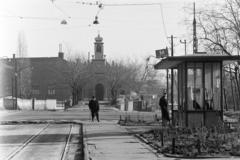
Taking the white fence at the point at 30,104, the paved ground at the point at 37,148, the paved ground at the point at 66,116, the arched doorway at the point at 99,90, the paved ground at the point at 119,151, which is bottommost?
the paved ground at the point at 37,148

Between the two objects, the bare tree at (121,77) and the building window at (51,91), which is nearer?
the bare tree at (121,77)

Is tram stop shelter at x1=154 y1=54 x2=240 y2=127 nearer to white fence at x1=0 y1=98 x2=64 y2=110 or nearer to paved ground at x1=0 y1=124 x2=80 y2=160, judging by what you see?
paved ground at x1=0 y1=124 x2=80 y2=160

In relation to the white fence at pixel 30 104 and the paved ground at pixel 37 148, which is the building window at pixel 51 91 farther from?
the paved ground at pixel 37 148

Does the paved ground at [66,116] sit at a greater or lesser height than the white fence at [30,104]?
lesser

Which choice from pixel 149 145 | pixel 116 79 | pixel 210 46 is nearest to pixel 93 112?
pixel 210 46

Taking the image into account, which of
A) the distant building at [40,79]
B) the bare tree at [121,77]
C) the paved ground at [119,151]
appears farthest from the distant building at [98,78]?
the paved ground at [119,151]

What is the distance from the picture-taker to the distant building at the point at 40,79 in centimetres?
10081

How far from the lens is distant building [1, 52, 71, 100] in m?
101

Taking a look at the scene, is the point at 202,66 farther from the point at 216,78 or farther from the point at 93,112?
the point at 93,112

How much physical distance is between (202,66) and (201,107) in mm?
1921

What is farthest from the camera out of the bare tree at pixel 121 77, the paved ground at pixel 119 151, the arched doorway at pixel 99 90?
the arched doorway at pixel 99 90

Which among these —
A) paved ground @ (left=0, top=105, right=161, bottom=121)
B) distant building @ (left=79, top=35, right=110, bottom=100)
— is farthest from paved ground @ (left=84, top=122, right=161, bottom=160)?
distant building @ (left=79, top=35, right=110, bottom=100)

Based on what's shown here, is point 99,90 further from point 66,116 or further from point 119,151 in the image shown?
point 119,151

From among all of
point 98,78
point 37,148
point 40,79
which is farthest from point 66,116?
point 40,79
